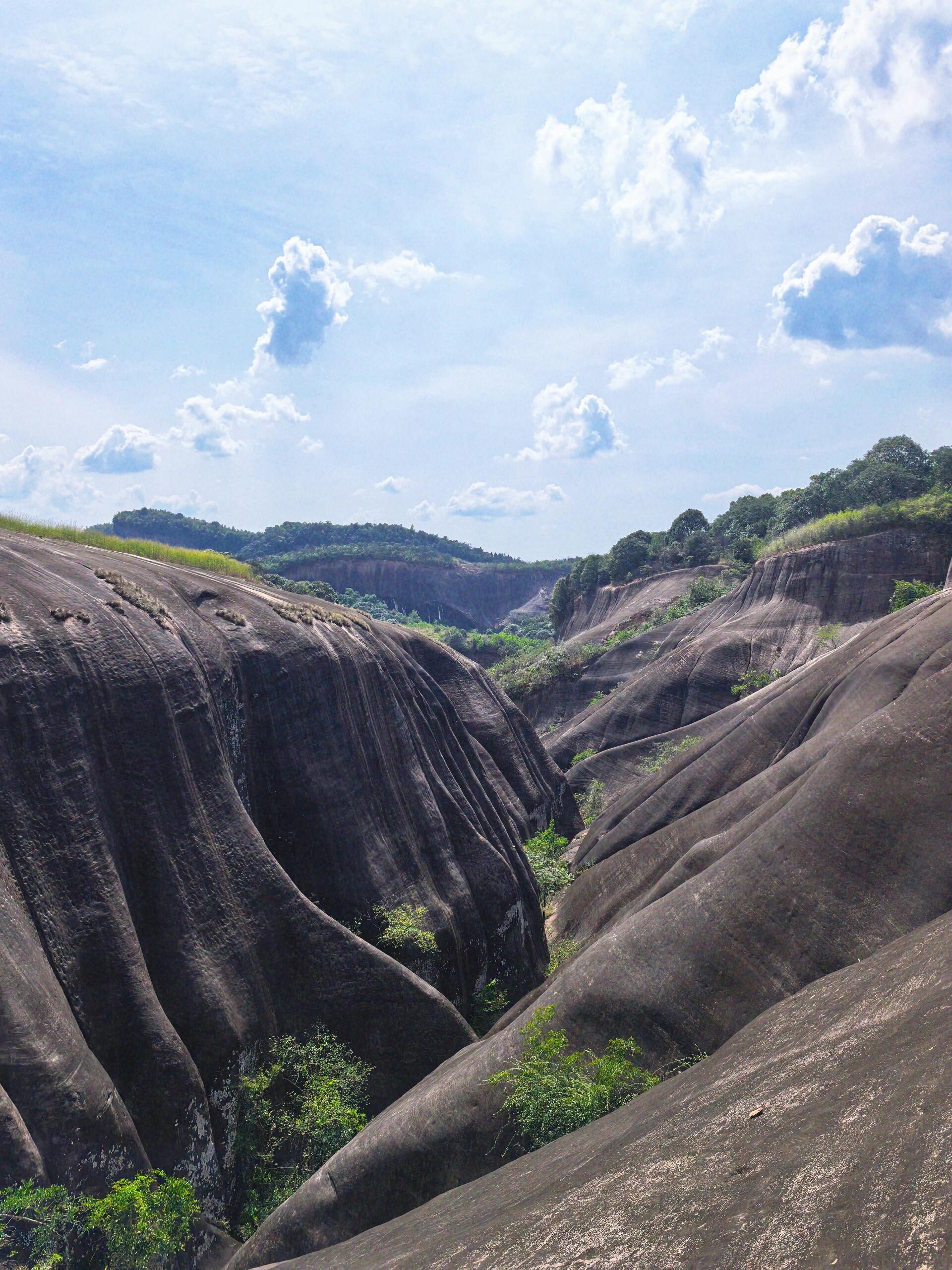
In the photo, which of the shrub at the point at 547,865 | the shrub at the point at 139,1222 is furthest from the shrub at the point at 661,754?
the shrub at the point at 139,1222

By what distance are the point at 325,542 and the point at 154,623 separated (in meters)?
120

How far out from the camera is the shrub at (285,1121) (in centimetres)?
1212

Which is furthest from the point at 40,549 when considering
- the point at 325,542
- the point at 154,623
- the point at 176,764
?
the point at 325,542

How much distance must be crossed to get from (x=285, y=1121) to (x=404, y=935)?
4.31 m

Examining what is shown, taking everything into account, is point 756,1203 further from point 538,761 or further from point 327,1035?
point 538,761

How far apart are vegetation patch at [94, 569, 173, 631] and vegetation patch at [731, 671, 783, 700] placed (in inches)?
1132

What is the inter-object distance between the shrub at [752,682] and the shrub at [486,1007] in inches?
918

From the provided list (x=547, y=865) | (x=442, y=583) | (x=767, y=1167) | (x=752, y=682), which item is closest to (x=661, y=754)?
(x=752, y=682)

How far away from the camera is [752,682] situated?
38.1 metres

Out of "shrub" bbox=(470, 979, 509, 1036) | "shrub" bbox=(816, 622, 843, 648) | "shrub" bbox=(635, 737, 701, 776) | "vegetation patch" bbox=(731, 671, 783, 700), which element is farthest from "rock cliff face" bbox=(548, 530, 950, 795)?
"shrub" bbox=(470, 979, 509, 1036)

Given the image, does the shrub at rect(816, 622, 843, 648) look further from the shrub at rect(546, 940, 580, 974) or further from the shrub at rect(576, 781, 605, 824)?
the shrub at rect(546, 940, 580, 974)

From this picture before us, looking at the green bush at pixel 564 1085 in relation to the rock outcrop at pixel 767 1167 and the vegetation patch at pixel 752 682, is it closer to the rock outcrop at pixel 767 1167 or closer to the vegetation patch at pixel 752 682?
the rock outcrop at pixel 767 1167

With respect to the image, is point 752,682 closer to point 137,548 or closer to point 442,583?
point 137,548

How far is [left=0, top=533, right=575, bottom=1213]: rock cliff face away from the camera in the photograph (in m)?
10.5
